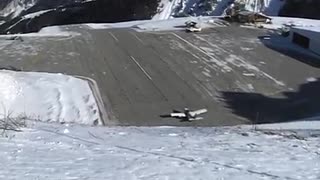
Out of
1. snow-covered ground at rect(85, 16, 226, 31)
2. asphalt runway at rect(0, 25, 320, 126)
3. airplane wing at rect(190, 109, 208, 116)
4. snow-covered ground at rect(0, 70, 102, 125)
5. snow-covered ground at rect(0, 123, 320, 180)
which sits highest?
snow-covered ground at rect(0, 123, 320, 180)

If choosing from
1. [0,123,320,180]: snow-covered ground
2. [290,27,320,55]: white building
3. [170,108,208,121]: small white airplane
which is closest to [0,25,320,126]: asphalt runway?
[170,108,208,121]: small white airplane

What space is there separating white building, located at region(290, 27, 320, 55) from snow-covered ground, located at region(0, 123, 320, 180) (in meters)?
11.9

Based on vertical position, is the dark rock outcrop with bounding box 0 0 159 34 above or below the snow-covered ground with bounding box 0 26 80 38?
below

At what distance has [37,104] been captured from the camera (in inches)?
556

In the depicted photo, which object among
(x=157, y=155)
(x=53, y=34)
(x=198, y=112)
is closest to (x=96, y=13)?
(x=53, y=34)

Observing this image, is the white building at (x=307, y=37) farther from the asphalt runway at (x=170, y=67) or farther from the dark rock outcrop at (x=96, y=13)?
the dark rock outcrop at (x=96, y=13)

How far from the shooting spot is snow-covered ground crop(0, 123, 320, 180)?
632cm

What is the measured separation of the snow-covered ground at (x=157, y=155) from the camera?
632cm

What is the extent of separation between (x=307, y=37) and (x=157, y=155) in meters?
15.8

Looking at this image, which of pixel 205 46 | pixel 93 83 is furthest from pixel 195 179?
pixel 205 46

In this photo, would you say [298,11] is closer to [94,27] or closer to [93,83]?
[94,27]

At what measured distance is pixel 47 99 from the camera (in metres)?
14.6

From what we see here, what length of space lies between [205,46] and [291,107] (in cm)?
801

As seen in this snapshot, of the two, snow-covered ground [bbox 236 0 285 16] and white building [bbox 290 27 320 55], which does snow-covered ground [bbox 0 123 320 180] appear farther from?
snow-covered ground [bbox 236 0 285 16]
